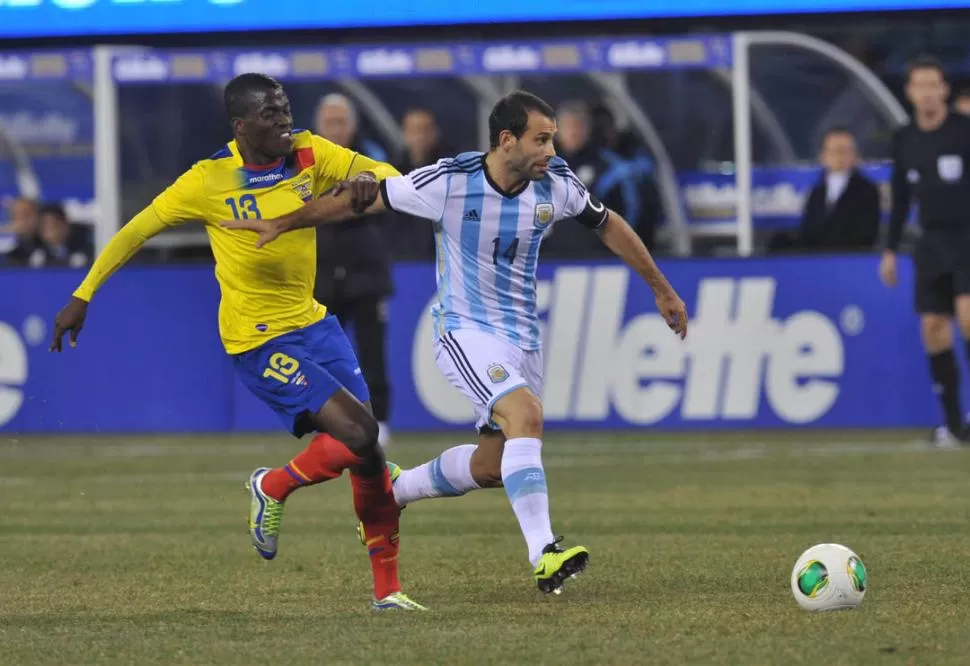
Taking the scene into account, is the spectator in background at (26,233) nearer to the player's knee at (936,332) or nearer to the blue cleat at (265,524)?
the player's knee at (936,332)

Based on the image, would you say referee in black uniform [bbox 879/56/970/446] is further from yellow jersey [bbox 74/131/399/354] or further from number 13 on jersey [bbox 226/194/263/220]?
number 13 on jersey [bbox 226/194/263/220]

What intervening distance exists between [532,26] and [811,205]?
391cm

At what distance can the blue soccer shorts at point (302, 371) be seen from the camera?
8.02 metres

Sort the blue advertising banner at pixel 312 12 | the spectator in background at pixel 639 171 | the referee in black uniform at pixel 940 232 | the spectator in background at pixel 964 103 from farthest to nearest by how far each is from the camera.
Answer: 1. the blue advertising banner at pixel 312 12
2. the spectator in background at pixel 639 171
3. the spectator in background at pixel 964 103
4. the referee in black uniform at pixel 940 232

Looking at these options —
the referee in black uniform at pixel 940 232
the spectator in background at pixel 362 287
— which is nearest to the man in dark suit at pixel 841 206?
the referee in black uniform at pixel 940 232

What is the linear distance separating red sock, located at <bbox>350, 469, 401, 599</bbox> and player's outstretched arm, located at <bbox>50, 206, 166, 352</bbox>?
119 cm

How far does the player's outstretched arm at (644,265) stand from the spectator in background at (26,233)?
Answer: 33.1ft

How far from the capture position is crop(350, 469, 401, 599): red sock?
301 inches

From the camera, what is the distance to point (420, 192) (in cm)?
778

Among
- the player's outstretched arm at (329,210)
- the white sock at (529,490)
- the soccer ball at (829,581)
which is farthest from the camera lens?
the player's outstretched arm at (329,210)

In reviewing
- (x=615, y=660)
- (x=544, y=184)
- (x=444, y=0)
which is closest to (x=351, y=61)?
(x=444, y=0)

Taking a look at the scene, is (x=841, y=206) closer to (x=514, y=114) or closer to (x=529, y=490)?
(x=514, y=114)

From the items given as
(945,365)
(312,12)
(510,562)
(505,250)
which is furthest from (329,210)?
(312,12)

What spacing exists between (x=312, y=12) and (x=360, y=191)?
11678mm
